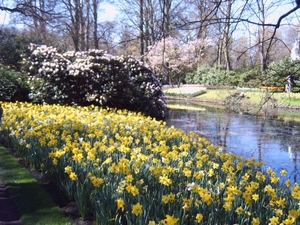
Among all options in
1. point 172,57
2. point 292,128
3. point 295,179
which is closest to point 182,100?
point 172,57

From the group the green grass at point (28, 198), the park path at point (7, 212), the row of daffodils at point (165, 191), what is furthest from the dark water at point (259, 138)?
the park path at point (7, 212)

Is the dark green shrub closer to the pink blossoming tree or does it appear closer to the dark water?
the dark water

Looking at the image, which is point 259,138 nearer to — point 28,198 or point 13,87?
point 28,198

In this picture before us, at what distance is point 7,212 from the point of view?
386 centimetres

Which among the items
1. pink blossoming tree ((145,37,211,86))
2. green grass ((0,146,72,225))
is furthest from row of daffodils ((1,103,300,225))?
pink blossoming tree ((145,37,211,86))

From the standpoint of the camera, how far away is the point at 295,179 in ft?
20.8

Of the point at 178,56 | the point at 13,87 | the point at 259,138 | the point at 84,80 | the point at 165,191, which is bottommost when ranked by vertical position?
the point at 259,138

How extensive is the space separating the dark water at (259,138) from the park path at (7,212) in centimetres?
484

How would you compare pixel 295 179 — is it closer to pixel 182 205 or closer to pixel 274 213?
pixel 274 213

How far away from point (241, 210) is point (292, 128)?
11.7 metres

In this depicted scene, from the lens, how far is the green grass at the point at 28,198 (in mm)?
3590

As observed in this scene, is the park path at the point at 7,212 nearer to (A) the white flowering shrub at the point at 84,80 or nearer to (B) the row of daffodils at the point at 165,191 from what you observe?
(B) the row of daffodils at the point at 165,191

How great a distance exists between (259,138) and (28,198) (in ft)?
27.7

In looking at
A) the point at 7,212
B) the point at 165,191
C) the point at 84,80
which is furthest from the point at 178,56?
the point at 165,191
